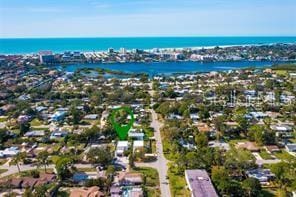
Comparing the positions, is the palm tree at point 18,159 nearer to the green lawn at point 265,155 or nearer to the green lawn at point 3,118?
the green lawn at point 3,118

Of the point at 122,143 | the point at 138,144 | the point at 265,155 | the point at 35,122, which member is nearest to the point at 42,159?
the point at 122,143

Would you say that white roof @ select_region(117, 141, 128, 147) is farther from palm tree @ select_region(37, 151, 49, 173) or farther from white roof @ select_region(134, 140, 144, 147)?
palm tree @ select_region(37, 151, 49, 173)

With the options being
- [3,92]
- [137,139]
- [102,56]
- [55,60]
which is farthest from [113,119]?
[102,56]

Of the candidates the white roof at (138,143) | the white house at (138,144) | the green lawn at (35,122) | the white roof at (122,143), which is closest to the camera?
the white roof at (122,143)

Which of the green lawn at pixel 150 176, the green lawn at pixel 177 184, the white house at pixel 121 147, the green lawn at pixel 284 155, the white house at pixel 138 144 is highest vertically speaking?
the white house at pixel 121 147

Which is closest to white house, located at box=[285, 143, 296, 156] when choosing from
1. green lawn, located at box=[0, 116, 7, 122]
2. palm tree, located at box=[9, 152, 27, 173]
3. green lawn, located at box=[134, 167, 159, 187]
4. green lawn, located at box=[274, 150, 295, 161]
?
green lawn, located at box=[274, 150, 295, 161]

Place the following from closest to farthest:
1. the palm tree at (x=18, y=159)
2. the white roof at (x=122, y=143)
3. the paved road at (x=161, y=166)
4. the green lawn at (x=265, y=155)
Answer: the paved road at (x=161, y=166)
the palm tree at (x=18, y=159)
the green lawn at (x=265, y=155)
the white roof at (x=122, y=143)

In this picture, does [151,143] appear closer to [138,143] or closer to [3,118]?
[138,143]

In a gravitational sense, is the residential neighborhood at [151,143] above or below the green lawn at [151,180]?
above

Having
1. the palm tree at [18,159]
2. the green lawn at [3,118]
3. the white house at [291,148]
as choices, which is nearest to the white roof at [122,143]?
the palm tree at [18,159]

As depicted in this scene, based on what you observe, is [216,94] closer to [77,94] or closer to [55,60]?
[77,94]

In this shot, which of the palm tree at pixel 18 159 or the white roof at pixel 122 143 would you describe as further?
the white roof at pixel 122 143
